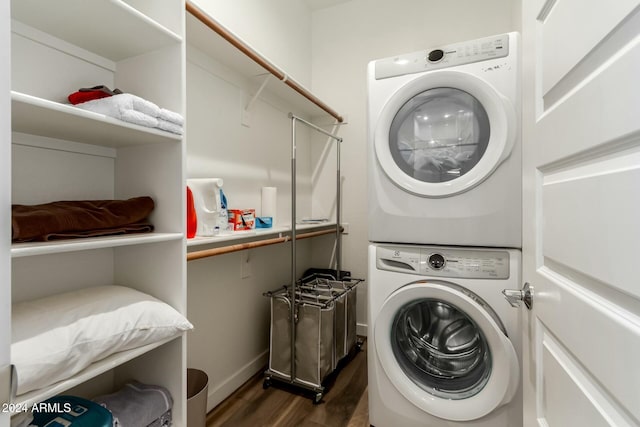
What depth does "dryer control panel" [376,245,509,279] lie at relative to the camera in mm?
1229

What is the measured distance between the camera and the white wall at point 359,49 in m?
2.25

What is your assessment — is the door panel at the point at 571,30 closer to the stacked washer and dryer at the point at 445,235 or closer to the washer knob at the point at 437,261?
the stacked washer and dryer at the point at 445,235

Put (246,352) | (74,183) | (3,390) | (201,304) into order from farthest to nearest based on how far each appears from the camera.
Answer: (246,352), (201,304), (74,183), (3,390)

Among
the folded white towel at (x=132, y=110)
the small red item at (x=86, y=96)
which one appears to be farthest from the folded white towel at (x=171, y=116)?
the small red item at (x=86, y=96)

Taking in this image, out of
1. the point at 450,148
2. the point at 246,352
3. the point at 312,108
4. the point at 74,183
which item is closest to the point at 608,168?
the point at 450,148

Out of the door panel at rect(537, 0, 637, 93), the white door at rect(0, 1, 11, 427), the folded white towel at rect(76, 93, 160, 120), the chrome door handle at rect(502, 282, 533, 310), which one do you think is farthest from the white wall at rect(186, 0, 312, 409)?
the door panel at rect(537, 0, 637, 93)

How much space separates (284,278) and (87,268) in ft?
4.33

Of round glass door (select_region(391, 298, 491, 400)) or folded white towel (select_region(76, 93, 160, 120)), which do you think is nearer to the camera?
folded white towel (select_region(76, 93, 160, 120))

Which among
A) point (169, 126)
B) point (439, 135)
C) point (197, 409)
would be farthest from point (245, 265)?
point (439, 135)

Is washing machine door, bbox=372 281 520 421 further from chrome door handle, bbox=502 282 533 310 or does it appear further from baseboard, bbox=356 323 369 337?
baseboard, bbox=356 323 369 337

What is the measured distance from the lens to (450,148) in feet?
4.47

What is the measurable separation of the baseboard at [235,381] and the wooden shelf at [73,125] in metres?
1.29

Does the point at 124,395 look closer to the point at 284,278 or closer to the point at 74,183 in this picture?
the point at 74,183

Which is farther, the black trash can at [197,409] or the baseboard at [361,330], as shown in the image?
the baseboard at [361,330]
